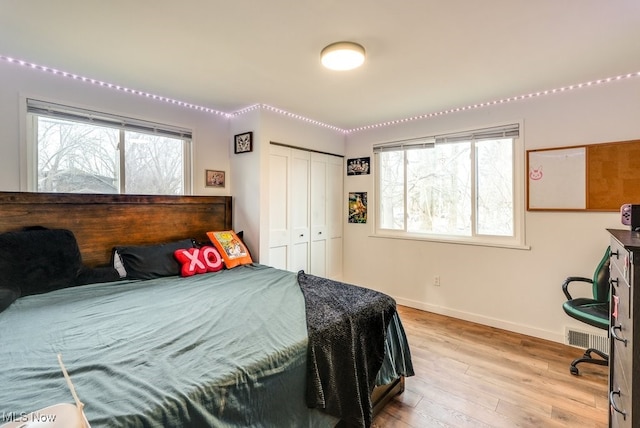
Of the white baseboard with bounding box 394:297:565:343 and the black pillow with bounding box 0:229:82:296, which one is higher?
the black pillow with bounding box 0:229:82:296

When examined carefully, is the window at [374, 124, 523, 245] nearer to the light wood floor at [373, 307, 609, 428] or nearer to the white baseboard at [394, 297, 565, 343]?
the white baseboard at [394, 297, 565, 343]

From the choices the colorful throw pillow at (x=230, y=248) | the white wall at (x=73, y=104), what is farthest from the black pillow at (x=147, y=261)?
the white wall at (x=73, y=104)

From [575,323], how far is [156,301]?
3.57 meters

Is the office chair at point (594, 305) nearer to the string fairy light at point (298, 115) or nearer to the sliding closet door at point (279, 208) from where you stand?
the string fairy light at point (298, 115)

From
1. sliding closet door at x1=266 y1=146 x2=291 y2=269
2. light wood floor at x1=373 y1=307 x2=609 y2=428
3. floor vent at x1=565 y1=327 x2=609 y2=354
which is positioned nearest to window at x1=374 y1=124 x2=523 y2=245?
floor vent at x1=565 y1=327 x2=609 y2=354

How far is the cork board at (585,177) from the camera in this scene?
8.05 feet

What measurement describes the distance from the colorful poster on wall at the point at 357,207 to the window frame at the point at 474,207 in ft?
0.51

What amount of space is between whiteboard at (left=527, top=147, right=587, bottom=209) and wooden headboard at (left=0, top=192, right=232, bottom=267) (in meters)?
3.33

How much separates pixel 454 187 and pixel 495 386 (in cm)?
209

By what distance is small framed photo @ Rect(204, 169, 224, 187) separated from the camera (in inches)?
133

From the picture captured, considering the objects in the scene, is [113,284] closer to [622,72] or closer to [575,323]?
[575,323]

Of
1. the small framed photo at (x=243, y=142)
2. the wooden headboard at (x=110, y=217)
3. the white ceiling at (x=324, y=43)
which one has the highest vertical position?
the white ceiling at (x=324, y=43)

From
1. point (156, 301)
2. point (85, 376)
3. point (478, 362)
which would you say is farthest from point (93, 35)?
point (478, 362)

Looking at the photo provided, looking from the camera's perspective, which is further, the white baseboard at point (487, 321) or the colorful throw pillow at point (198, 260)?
the white baseboard at point (487, 321)
